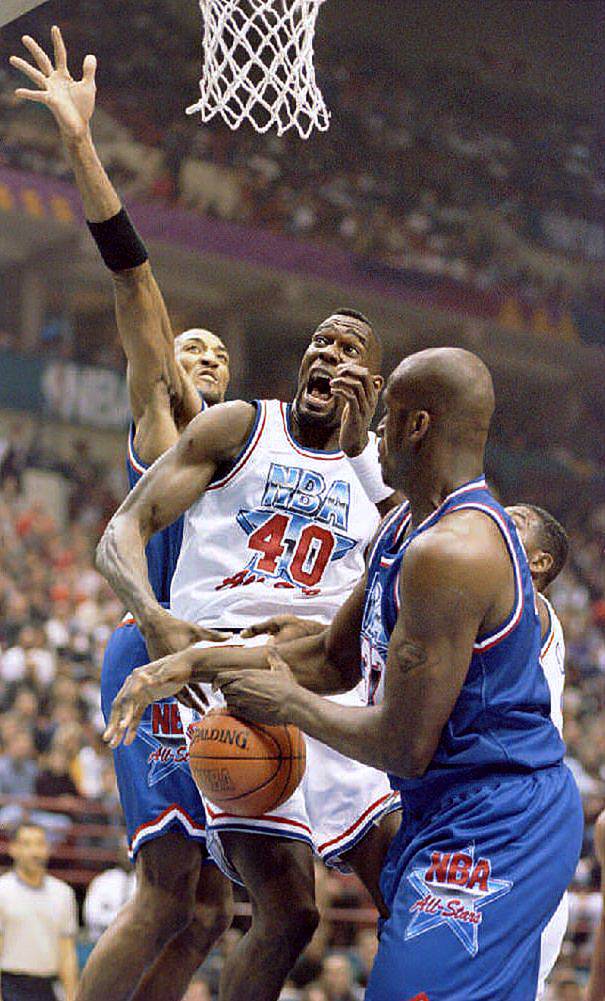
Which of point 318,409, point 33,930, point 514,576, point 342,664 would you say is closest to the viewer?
point 514,576

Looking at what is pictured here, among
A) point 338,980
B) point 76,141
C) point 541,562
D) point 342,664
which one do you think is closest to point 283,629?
point 342,664

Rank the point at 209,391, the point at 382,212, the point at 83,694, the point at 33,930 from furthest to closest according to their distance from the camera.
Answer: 1. the point at 382,212
2. the point at 83,694
3. the point at 33,930
4. the point at 209,391

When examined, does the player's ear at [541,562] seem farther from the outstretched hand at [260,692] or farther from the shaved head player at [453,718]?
the outstretched hand at [260,692]

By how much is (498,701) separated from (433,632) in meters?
0.23

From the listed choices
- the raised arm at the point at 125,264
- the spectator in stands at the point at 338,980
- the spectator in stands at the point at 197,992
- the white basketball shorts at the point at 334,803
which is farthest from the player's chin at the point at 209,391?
the spectator in stands at the point at 338,980

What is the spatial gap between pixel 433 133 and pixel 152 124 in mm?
4301

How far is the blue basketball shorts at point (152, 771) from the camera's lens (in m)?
4.24

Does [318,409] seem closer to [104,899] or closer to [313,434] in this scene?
[313,434]

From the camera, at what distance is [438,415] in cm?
318

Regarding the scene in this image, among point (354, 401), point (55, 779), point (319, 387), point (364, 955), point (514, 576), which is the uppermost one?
point (514, 576)

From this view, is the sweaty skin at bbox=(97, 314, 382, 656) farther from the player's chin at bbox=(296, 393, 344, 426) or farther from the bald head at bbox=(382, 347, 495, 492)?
the bald head at bbox=(382, 347, 495, 492)

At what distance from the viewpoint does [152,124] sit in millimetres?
18828

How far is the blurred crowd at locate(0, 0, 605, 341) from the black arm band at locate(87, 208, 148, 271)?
1360 cm

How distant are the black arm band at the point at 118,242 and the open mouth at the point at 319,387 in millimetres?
657
